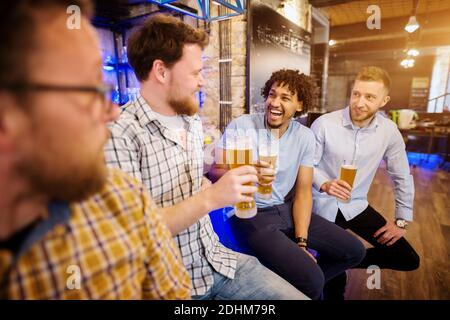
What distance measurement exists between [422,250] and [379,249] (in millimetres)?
1343

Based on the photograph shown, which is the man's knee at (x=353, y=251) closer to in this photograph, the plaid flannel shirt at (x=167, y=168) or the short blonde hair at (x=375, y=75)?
the plaid flannel shirt at (x=167, y=168)

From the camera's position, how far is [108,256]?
0.68 metres

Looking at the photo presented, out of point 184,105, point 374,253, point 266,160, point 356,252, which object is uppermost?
point 184,105

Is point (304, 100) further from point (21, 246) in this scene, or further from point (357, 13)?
point (357, 13)

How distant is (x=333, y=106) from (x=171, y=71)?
1658 cm

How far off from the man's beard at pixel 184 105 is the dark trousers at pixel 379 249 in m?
1.51

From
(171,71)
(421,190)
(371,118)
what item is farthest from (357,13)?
(171,71)

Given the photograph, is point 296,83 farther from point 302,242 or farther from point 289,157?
point 302,242

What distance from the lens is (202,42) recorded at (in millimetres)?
1366

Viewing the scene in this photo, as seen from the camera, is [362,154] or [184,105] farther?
[362,154]

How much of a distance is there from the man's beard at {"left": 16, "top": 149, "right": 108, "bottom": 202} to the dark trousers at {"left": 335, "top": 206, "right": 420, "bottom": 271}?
196 centimetres

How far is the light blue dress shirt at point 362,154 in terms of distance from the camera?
Answer: 6.80 feet

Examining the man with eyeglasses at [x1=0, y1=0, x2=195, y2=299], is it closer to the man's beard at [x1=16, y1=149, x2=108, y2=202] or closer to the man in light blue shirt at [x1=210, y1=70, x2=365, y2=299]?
the man's beard at [x1=16, y1=149, x2=108, y2=202]

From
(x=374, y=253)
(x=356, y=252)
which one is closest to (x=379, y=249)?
(x=374, y=253)
